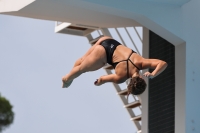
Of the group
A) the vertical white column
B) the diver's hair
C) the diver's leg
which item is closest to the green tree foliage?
the vertical white column

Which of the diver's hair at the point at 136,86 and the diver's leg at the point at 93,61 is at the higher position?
the diver's leg at the point at 93,61

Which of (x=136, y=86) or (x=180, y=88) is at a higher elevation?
(x=180, y=88)

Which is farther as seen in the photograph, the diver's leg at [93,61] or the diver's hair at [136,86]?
the diver's leg at [93,61]

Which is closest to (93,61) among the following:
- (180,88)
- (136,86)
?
(136,86)

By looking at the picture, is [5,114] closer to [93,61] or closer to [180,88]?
[180,88]

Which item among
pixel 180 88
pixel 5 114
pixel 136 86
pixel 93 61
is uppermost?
pixel 5 114

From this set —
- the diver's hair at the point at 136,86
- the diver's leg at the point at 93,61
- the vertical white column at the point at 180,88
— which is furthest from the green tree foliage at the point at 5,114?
A: the diver's hair at the point at 136,86

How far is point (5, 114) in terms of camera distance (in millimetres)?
24688

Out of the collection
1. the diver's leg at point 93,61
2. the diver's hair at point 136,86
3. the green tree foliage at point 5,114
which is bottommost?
the diver's hair at point 136,86

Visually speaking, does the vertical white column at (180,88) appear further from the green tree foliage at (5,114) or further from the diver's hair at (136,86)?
the green tree foliage at (5,114)

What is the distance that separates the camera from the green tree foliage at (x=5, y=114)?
2442cm

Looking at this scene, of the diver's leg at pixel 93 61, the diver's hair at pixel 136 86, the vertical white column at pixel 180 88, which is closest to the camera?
the diver's hair at pixel 136 86

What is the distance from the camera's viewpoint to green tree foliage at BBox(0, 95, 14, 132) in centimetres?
2442

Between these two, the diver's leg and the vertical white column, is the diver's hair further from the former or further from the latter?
the vertical white column
